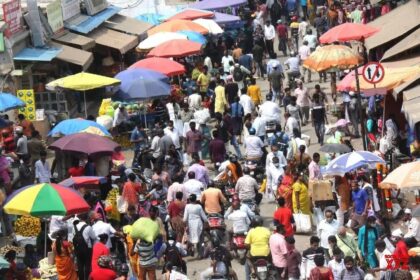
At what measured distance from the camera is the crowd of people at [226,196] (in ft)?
69.8

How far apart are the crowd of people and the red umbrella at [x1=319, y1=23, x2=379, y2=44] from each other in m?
1.35

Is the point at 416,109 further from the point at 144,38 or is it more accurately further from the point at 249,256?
the point at 144,38

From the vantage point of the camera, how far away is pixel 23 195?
864 inches

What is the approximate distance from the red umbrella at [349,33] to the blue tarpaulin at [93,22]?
6.67 metres

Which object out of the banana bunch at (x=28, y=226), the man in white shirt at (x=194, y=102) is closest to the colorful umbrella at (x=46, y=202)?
the banana bunch at (x=28, y=226)

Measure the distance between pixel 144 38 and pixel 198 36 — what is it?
2.94 metres

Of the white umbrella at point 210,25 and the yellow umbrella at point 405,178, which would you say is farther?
the white umbrella at point 210,25

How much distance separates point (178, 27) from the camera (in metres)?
37.7

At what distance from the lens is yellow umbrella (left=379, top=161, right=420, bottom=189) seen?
70.9 feet

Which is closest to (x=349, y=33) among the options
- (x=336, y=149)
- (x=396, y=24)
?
(x=396, y=24)

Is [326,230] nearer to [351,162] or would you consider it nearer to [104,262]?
[351,162]

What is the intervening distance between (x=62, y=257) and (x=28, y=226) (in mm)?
3305

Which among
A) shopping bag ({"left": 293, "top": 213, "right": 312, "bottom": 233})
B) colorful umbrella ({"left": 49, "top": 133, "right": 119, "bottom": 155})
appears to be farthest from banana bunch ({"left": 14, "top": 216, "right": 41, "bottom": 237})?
shopping bag ({"left": 293, "top": 213, "right": 312, "bottom": 233})

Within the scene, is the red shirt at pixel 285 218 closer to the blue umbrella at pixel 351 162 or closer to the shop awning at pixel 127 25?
the blue umbrella at pixel 351 162
